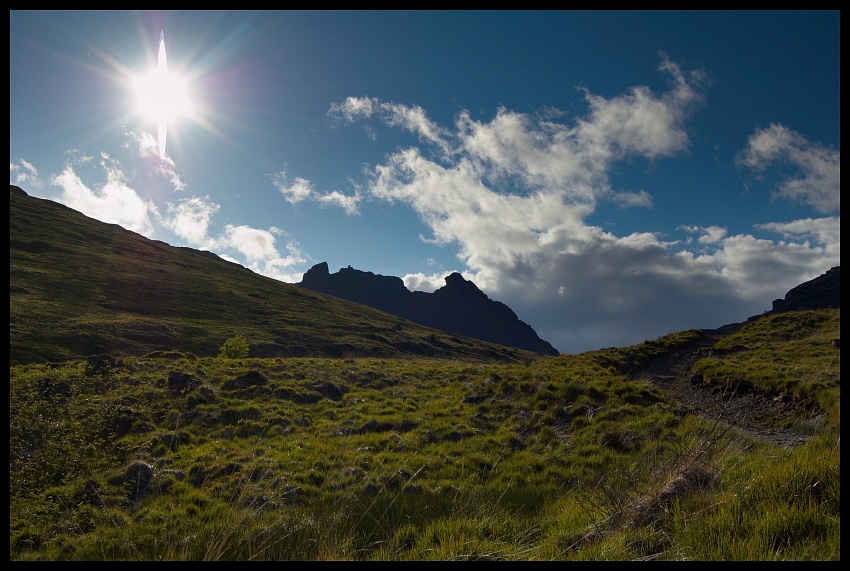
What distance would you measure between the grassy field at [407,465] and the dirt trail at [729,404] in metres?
0.70

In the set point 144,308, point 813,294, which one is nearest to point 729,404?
point 144,308

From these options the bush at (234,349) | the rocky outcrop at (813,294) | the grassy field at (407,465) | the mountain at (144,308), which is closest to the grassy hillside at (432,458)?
the grassy field at (407,465)

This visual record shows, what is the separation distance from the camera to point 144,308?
70000mm

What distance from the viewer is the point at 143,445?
44.7 ft

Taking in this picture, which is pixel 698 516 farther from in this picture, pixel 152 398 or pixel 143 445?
pixel 152 398

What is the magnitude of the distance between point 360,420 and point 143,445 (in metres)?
7.38

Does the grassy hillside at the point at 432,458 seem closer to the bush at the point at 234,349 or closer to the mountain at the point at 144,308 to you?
the bush at the point at 234,349

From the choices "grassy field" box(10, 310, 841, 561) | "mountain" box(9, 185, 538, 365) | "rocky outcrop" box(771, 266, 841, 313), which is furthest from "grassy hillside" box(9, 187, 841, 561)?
"rocky outcrop" box(771, 266, 841, 313)

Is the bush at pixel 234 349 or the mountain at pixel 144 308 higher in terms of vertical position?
the mountain at pixel 144 308

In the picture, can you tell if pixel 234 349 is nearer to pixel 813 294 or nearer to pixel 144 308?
pixel 144 308

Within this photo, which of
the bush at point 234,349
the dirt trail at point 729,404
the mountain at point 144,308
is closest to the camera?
the dirt trail at point 729,404

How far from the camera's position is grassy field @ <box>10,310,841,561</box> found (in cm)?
472

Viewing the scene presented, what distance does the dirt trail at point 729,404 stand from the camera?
11.7 meters
